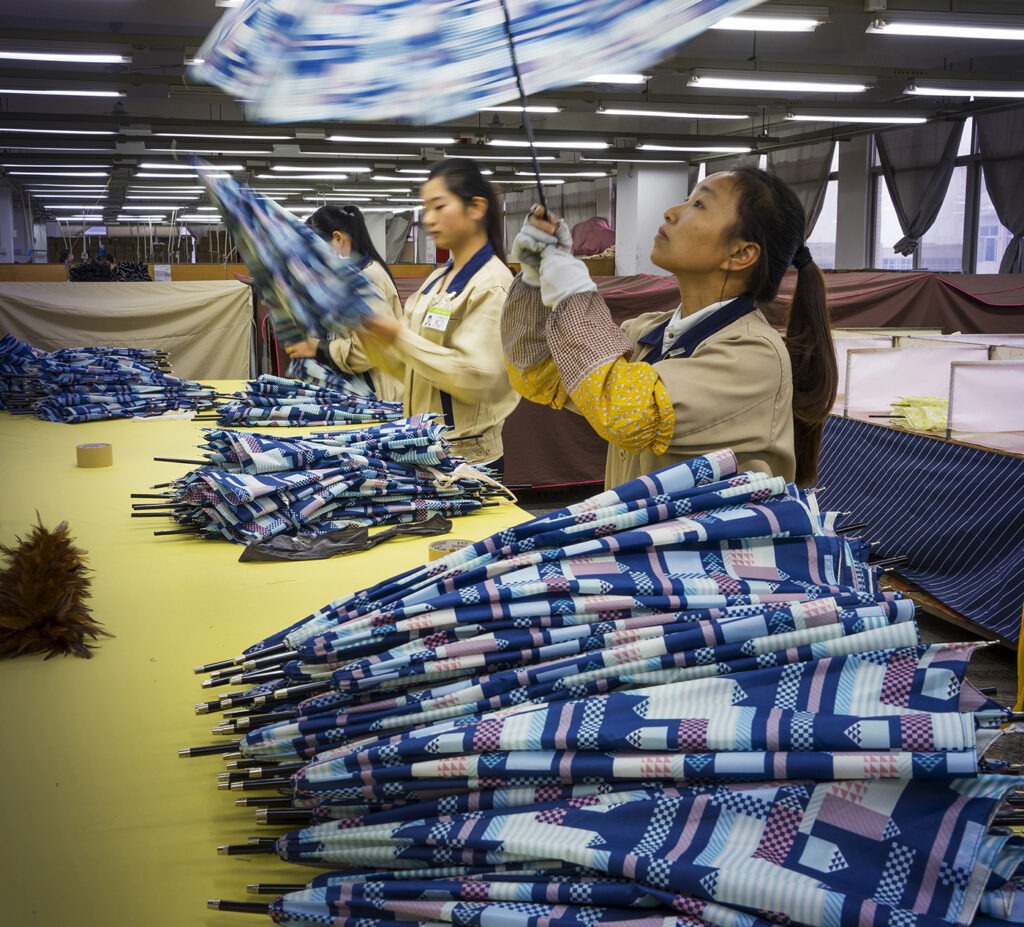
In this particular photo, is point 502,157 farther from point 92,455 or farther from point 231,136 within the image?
point 92,455

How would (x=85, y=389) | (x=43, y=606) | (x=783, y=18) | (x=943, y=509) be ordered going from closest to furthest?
(x=43, y=606) < (x=85, y=389) < (x=943, y=509) < (x=783, y=18)

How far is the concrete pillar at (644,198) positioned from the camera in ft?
55.8

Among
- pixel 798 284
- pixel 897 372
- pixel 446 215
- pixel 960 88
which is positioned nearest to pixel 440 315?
pixel 446 215

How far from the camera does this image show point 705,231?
156 cm

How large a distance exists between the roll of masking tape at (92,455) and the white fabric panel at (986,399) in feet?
10.0

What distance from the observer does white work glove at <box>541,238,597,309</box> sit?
4.70 feet

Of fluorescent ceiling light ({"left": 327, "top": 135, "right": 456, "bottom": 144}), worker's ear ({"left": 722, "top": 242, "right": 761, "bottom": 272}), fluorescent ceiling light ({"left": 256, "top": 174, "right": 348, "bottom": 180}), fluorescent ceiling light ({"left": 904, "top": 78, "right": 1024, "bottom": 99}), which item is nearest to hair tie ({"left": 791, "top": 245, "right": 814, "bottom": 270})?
worker's ear ({"left": 722, "top": 242, "right": 761, "bottom": 272})

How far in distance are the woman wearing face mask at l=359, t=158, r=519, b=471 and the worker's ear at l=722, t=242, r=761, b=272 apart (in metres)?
0.70

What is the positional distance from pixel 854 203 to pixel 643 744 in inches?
605

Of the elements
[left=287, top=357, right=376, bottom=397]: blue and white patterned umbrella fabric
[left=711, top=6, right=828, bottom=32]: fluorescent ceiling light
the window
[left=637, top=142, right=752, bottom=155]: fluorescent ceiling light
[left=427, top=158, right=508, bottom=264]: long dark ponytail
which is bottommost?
[left=287, top=357, right=376, bottom=397]: blue and white patterned umbrella fabric

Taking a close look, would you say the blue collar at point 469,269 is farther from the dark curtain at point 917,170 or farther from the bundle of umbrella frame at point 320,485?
the dark curtain at point 917,170

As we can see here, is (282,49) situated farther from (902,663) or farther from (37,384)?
(37,384)

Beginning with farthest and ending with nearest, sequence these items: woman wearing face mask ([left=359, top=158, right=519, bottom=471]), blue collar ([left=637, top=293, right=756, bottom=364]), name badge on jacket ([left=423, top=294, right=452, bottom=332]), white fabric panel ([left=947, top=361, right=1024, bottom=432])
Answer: white fabric panel ([left=947, top=361, right=1024, bottom=432]) → name badge on jacket ([left=423, top=294, right=452, bottom=332]) → woman wearing face mask ([left=359, top=158, right=519, bottom=471]) → blue collar ([left=637, top=293, right=756, bottom=364])

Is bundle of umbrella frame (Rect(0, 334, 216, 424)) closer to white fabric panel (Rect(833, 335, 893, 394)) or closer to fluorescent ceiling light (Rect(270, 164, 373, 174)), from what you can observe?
white fabric panel (Rect(833, 335, 893, 394))
